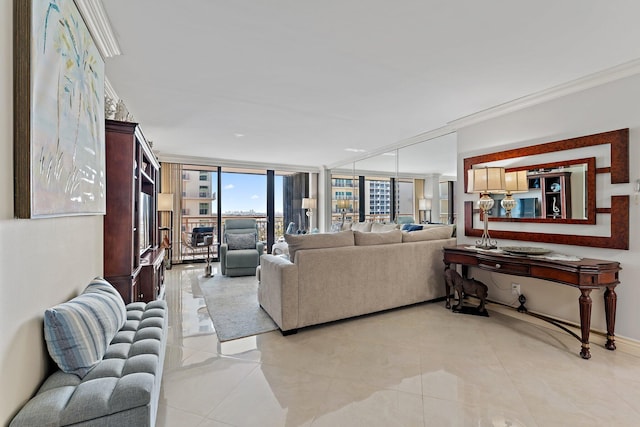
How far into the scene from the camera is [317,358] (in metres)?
2.34

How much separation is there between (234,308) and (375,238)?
1887mm

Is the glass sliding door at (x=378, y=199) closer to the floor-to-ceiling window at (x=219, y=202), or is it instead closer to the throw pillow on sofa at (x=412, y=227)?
the throw pillow on sofa at (x=412, y=227)

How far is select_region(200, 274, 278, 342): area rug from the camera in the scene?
9.46 feet

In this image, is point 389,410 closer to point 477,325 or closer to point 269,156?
point 477,325

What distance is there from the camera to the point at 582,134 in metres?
2.76

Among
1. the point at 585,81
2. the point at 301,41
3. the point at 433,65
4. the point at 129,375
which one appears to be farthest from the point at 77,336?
the point at 585,81

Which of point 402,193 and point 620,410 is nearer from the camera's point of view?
point 620,410

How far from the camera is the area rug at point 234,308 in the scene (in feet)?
9.46

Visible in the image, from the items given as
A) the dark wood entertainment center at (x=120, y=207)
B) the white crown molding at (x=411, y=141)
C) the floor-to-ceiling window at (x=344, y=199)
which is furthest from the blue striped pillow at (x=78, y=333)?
the floor-to-ceiling window at (x=344, y=199)

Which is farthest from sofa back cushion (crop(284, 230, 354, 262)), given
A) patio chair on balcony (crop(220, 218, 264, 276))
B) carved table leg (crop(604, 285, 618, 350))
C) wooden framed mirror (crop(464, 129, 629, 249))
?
patio chair on balcony (crop(220, 218, 264, 276))

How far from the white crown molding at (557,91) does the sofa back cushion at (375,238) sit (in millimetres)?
1778

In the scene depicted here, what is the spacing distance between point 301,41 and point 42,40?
146 cm

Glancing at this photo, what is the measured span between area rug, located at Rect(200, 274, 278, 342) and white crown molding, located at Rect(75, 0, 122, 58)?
98.7 inches

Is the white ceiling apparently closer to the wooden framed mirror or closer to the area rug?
the wooden framed mirror
